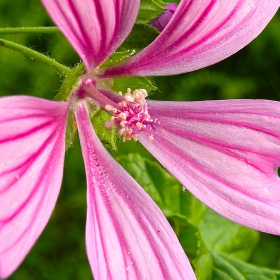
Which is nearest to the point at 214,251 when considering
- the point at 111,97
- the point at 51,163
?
the point at 111,97

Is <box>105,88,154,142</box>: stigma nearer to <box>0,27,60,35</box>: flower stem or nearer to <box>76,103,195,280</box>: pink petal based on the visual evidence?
<box>76,103,195,280</box>: pink petal

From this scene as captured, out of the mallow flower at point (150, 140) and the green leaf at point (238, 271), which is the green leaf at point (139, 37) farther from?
the green leaf at point (238, 271)

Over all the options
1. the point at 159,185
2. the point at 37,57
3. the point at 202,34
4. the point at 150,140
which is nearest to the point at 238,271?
the point at 159,185

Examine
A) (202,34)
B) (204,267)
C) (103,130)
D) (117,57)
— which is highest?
(202,34)

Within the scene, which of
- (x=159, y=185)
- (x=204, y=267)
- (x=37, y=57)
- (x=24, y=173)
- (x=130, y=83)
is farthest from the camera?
(x=159, y=185)

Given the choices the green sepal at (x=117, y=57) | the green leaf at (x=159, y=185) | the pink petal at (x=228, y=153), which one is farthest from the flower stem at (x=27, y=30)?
the green leaf at (x=159, y=185)

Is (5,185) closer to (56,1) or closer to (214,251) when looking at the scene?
(56,1)

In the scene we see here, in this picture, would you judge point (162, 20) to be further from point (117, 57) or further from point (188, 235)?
point (188, 235)
